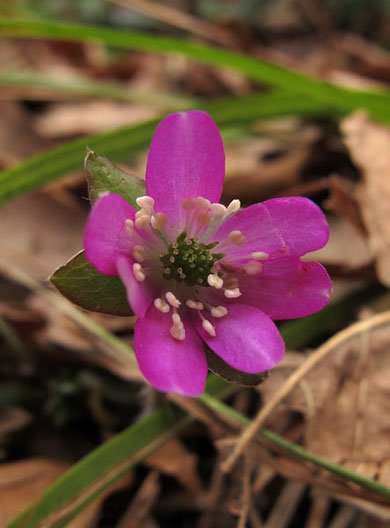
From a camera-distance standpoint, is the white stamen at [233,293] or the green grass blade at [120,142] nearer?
the white stamen at [233,293]

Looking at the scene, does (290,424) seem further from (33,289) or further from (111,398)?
(33,289)

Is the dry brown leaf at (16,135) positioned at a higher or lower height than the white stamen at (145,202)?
lower

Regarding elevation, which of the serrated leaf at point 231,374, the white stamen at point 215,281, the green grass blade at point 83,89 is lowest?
the green grass blade at point 83,89

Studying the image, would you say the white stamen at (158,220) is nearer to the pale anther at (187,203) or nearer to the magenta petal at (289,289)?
the pale anther at (187,203)

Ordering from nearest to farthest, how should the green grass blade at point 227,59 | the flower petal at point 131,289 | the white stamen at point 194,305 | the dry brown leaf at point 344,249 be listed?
the flower petal at point 131,289
the white stamen at point 194,305
the dry brown leaf at point 344,249
the green grass blade at point 227,59

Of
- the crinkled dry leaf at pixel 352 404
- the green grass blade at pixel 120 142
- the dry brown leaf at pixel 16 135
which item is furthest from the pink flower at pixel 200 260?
the dry brown leaf at pixel 16 135

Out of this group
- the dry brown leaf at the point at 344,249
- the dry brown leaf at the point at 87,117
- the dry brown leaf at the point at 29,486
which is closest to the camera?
the dry brown leaf at the point at 29,486

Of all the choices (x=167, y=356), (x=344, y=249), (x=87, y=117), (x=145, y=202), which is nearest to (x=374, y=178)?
(x=344, y=249)
